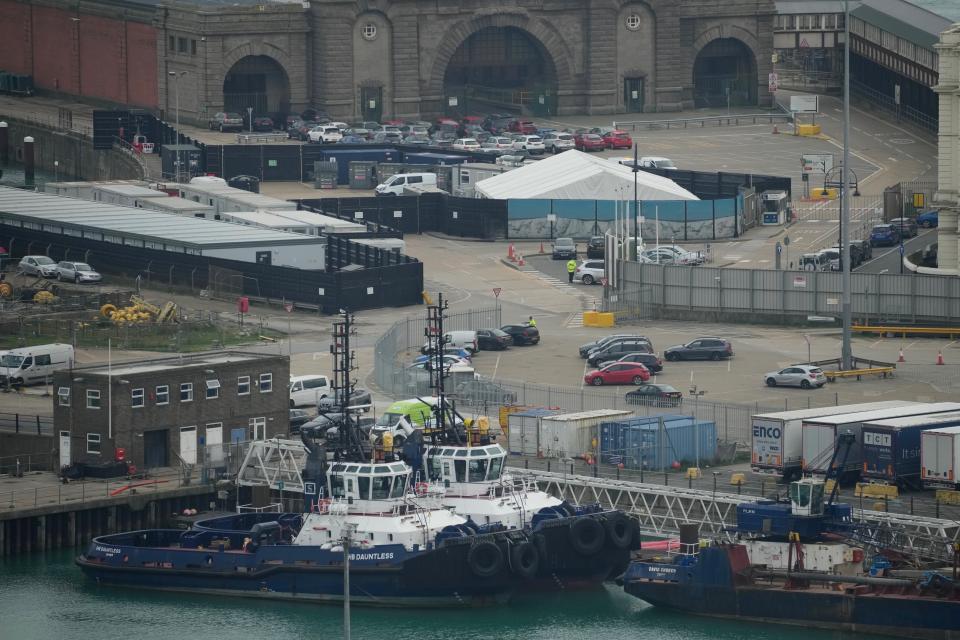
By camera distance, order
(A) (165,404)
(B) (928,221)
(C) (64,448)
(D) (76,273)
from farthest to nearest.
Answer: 1. (B) (928,221)
2. (D) (76,273)
3. (A) (165,404)
4. (C) (64,448)

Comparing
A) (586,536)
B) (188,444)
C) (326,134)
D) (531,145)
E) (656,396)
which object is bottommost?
(586,536)

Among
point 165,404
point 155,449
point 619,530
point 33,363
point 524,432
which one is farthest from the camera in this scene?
point 33,363

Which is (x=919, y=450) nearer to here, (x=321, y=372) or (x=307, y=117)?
(x=321, y=372)

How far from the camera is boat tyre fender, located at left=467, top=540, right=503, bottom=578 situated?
240ft

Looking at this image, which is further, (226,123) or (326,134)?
(226,123)

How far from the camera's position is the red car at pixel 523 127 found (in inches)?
6501

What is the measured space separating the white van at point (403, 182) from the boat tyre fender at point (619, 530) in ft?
228

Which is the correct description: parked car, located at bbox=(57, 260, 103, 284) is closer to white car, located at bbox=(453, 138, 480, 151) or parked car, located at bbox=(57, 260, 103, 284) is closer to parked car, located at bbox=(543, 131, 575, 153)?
white car, located at bbox=(453, 138, 480, 151)

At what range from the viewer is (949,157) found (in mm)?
115688

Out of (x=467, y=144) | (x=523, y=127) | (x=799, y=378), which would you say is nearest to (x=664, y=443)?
(x=799, y=378)

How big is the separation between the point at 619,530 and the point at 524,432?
32.5 feet

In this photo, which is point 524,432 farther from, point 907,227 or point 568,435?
point 907,227

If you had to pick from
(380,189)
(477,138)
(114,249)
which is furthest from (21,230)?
(477,138)

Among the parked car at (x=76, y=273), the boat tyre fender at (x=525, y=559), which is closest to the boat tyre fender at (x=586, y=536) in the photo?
the boat tyre fender at (x=525, y=559)
